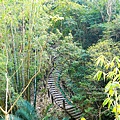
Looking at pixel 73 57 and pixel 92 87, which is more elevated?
pixel 73 57

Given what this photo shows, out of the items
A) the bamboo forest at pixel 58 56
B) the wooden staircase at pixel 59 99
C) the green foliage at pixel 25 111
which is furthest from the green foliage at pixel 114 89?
the wooden staircase at pixel 59 99

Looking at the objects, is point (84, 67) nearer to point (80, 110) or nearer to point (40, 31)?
point (80, 110)

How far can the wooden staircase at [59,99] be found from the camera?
8.59 meters

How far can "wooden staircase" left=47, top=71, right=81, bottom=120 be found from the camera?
338 inches

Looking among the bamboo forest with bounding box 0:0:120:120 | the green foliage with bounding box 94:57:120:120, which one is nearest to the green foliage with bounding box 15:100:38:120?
the bamboo forest with bounding box 0:0:120:120

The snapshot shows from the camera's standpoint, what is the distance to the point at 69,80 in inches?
362

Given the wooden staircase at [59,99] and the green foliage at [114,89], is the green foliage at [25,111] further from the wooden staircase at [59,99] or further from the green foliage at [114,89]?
the green foliage at [114,89]

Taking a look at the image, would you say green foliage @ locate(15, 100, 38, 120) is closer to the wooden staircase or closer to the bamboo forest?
the bamboo forest

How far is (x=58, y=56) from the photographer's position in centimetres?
960

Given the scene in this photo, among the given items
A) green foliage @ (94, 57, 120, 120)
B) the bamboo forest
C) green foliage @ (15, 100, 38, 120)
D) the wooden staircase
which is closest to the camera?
green foliage @ (94, 57, 120, 120)

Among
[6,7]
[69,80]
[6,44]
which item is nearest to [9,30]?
[6,44]

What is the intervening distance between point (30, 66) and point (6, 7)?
233cm

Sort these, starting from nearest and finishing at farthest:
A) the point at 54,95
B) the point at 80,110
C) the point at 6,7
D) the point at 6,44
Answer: the point at 6,7 → the point at 6,44 → the point at 80,110 → the point at 54,95

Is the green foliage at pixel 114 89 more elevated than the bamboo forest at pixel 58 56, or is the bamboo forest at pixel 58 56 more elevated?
the green foliage at pixel 114 89
